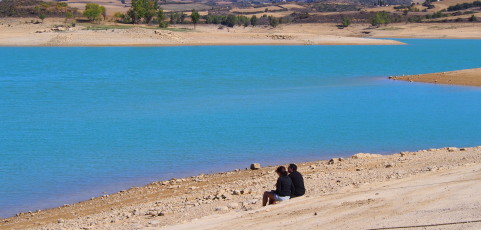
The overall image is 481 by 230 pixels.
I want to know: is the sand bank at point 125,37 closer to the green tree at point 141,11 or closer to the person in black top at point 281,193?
the green tree at point 141,11

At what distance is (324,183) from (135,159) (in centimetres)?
528

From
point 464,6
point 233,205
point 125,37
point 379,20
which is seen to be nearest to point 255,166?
point 233,205

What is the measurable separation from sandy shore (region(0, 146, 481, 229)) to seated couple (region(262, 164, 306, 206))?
17 cm

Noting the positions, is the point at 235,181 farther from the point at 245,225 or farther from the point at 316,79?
the point at 316,79

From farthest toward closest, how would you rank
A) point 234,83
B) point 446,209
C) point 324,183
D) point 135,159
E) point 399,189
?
point 234,83 < point 135,159 < point 324,183 < point 399,189 < point 446,209

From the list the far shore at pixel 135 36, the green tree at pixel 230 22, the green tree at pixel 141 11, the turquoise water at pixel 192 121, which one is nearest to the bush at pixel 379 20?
the far shore at pixel 135 36

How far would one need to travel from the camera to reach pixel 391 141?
17609 mm

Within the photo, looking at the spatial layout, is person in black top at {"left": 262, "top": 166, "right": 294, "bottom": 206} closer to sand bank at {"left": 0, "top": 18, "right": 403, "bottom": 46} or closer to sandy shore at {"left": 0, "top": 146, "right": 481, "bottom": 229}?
sandy shore at {"left": 0, "top": 146, "right": 481, "bottom": 229}

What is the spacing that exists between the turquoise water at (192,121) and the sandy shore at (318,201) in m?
1.20

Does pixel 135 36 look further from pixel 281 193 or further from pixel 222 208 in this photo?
pixel 281 193

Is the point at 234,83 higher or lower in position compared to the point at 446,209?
lower

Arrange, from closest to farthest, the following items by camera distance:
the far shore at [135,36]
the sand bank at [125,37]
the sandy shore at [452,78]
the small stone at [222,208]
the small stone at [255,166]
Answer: the small stone at [222,208] < the small stone at [255,166] < the sandy shore at [452,78] < the sand bank at [125,37] < the far shore at [135,36]

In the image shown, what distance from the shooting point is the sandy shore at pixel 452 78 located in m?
32.8

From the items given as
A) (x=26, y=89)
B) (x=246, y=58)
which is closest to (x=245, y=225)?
(x=26, y=89)
